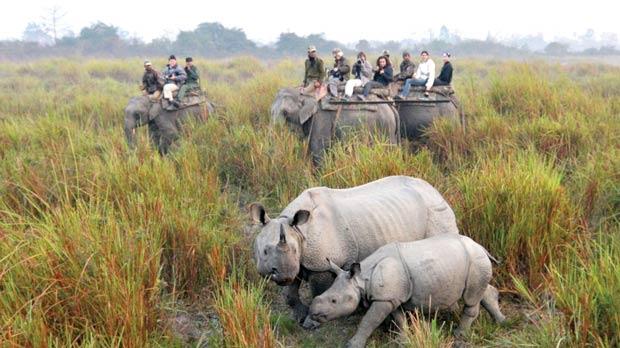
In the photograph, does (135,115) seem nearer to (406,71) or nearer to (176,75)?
(176,75)

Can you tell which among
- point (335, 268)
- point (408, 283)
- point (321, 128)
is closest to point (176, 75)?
point (321, 128)

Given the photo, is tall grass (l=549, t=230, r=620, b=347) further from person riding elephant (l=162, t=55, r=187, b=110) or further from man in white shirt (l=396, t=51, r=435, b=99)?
person riding elephant (l=162, t=55, r=187, b=110)

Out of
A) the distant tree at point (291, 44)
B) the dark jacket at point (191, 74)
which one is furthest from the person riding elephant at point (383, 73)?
the distant tree at point (291, 44)

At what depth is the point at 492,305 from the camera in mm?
3699

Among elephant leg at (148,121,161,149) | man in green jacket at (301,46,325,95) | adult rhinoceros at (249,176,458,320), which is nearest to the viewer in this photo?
adult rhinoceros at (249,176,458,320)

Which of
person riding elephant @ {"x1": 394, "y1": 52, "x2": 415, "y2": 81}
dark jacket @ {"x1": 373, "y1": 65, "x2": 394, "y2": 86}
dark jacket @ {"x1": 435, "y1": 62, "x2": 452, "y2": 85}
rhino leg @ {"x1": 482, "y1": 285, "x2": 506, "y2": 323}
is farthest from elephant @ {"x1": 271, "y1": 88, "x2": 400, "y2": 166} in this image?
rhino leg @ {"x1": 482, "y1": 285, "x2": 506, "y2": 323}

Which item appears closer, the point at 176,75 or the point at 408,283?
the point at 408,283

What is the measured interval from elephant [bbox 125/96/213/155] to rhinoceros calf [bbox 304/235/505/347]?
5.88m

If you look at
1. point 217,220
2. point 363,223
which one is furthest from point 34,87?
point 363,223

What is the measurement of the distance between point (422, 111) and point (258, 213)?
5.75 meters

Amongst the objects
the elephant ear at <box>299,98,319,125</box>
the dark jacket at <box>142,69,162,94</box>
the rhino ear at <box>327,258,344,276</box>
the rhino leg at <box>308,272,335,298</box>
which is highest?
the dark jacket at <box>142,69,162,94</box>

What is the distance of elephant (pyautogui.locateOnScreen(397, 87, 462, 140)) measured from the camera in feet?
28.5

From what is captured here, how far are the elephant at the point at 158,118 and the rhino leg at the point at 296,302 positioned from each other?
538 centimetres

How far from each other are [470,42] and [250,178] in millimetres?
50765
